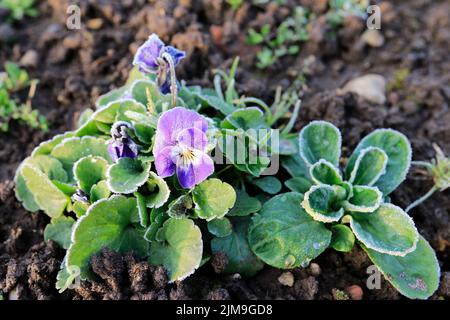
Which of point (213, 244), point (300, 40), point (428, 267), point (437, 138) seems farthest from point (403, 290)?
point (300, 40)

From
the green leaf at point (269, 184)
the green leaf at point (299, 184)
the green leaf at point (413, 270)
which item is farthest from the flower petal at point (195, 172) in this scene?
the green leaf at point (413, 270)

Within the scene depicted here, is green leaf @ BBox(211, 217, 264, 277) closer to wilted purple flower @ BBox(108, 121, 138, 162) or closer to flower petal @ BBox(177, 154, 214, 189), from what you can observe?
flower petal @ BBox(177, 154, 214, 189)

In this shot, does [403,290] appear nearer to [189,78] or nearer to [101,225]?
[101,225]

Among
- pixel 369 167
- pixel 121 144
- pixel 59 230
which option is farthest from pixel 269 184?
pixel 59 230

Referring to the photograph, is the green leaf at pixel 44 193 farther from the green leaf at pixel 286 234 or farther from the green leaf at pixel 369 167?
the green leaf at pixel 369 167

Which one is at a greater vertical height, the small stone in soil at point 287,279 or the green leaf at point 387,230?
the green leaf at point 387,230

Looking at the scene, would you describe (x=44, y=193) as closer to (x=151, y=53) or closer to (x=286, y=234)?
(x=151, y=53)
